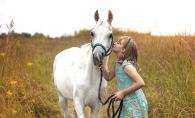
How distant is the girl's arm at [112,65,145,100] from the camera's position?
Answer: 190cm

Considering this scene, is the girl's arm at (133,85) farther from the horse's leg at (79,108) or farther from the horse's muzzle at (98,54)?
the horse's leg at (79,108)

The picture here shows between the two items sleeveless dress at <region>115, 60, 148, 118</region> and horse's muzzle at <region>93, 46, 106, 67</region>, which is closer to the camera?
horse's muzzle at <region>93, 46, 106, 67</region>

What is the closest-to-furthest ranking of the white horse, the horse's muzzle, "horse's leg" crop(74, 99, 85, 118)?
the horse's muzzle < the white horse < "horse's leg" crop(74, 99, 85, 118)

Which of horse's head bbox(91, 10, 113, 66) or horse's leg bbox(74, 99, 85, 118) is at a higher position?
horse's head bbox(91, 10, 113, 66)

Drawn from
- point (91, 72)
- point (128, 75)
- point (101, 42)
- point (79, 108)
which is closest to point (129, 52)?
point (128, 75)

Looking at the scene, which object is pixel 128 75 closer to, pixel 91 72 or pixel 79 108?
pixel 91 72

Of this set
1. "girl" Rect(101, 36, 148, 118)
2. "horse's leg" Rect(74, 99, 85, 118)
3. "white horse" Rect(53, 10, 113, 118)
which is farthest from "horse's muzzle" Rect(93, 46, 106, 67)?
"horse's leg" Rect(74, 99, 85, 118)

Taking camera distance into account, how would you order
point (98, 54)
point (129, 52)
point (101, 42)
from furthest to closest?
point (129, 52) → point (101, 42) → point (98, 54)

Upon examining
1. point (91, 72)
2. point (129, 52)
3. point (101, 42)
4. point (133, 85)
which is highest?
point (101, 42)

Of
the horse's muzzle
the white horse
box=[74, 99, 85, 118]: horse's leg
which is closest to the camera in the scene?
Answer: the horse's muzzle

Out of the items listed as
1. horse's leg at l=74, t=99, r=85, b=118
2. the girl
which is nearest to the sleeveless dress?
the girl

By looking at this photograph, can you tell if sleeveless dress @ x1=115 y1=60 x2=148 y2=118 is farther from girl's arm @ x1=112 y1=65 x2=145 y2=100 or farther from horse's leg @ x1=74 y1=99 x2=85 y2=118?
horse's leg @ x1=74 y1=99 x2=85 y2=118

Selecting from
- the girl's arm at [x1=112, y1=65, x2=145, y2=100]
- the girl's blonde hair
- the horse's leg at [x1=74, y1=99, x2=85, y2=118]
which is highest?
the girl's blonde hair

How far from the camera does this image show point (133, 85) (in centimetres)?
192
